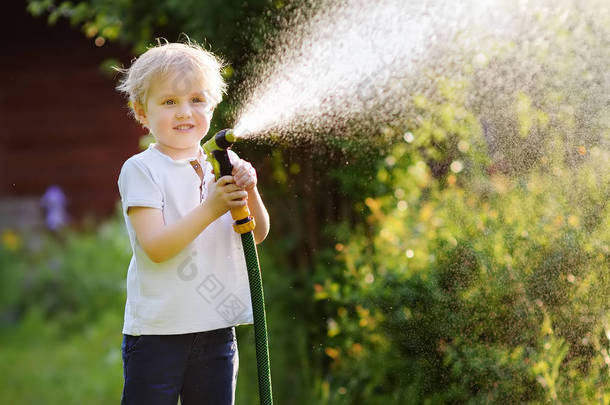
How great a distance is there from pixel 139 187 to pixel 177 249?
0.19m

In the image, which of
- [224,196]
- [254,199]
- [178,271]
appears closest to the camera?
[224,196]

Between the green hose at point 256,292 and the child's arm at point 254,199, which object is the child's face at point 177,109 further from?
the green hose at point 256,292

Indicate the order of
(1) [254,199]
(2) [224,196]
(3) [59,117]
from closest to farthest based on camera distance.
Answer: (2) [224,196] < (1) [254,199] < (3) [59,117]

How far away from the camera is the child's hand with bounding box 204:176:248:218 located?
190cm

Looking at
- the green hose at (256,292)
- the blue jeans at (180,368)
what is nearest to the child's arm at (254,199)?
the green hose at (256,292)

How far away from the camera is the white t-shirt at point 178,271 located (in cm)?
197

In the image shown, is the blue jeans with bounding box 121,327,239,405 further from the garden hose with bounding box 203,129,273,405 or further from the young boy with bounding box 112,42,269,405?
the garden hose with bounding box 203,129,273,405

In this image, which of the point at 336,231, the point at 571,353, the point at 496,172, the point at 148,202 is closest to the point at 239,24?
the point at 336,231

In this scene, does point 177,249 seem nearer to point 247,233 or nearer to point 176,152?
point 247,233

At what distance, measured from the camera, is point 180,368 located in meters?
2.02

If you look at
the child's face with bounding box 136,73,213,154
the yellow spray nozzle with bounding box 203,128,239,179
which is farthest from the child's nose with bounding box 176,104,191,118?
the yellow spray nozzle with bounding box 203,128,239,179

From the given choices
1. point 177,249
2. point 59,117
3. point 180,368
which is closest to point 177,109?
point 177,249

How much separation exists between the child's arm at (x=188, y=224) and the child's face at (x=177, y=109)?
0.18 metres

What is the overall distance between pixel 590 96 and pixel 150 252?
5.43 feet
